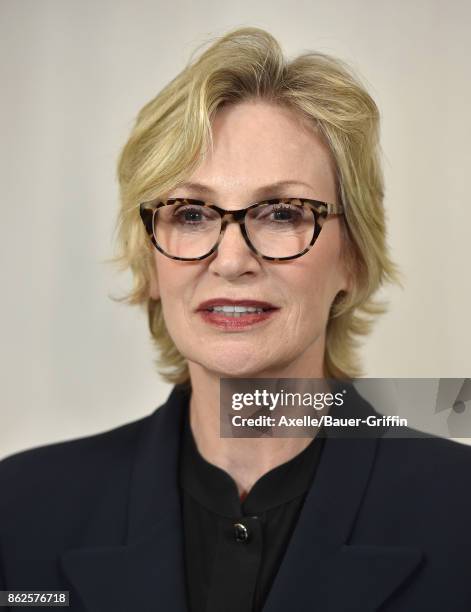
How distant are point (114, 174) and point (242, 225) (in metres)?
1.27

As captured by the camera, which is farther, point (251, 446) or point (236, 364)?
point (251, 446)

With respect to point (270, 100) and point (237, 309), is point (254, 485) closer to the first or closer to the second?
point (237, 309)

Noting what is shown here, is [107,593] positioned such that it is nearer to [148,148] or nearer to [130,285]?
[148,148]

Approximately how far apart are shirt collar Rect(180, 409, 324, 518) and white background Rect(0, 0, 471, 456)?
88 centimetres

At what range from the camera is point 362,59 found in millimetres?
3152

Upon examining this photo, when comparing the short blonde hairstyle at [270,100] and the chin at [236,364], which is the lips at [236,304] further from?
the short blonde hairstyle at [270,100]

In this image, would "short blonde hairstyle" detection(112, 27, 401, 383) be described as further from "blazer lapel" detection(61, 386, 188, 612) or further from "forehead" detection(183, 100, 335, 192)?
"blazer lapel" detection(61, 386, 188, 612)

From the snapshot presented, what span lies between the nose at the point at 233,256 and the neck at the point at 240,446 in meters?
0.29

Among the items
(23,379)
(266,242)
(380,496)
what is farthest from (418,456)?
(23,379)

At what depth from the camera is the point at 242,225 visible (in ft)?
7.19

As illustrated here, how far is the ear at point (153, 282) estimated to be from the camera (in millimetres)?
2527

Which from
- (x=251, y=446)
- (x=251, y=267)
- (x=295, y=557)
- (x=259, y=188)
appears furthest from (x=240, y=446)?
(x=259, y=188)

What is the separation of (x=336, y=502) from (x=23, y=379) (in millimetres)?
1575

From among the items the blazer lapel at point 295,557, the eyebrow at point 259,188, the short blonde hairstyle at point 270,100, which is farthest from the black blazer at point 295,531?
the eyebrow at point 259,188
